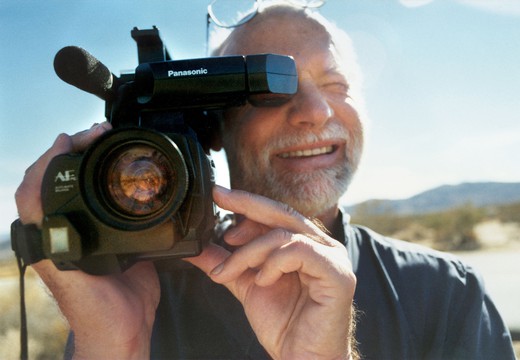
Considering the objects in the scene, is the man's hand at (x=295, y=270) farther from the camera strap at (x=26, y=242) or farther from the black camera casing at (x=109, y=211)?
the camera strap at (x=26, y=242)

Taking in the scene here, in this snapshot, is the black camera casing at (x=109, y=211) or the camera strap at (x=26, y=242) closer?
the black camera casing at (x=109, y=211)

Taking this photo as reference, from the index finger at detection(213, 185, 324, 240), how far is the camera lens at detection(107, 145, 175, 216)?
9.6 inches

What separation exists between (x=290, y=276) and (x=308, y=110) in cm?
79

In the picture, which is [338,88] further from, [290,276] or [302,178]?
[290,276]

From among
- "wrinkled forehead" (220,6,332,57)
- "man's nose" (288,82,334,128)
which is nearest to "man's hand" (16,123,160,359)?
"man's nose" (288,82,334,128)

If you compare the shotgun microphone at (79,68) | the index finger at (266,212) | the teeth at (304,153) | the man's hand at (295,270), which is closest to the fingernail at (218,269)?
the man's hand at (295,270)

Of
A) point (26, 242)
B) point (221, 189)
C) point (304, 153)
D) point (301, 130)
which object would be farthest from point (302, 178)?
point (26, 242)

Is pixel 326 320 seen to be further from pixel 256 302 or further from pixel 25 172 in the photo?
pixel 25 172

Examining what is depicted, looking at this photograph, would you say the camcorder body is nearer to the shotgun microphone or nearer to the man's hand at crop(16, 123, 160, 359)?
the shotgun microphone

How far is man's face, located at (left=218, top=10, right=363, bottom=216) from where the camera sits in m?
2.09

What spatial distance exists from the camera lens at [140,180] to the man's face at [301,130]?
3.04 ft

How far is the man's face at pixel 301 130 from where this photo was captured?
2.09 metres

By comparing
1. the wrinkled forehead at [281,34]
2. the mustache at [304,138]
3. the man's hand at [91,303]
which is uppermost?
the wrinkled forehead at [281,34]

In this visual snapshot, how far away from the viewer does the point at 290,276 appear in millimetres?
1612
